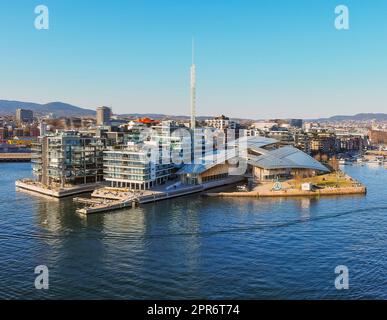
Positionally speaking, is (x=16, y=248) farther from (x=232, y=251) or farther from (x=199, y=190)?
(x=199, y=190)

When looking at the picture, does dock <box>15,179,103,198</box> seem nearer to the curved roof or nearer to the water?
the water

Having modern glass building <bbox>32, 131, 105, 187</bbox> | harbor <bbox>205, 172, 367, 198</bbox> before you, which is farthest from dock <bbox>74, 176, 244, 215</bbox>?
modern glass building <bbox>32, 131, 105, 187</bbox>

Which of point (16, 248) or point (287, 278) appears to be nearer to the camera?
point (287, 278)

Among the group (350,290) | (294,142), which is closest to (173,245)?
(350,290)

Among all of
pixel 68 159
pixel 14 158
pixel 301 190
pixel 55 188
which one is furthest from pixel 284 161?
pixel 14 158

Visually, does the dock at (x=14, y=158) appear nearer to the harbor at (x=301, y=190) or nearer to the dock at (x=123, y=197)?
the dock at (x=123, y=197)
